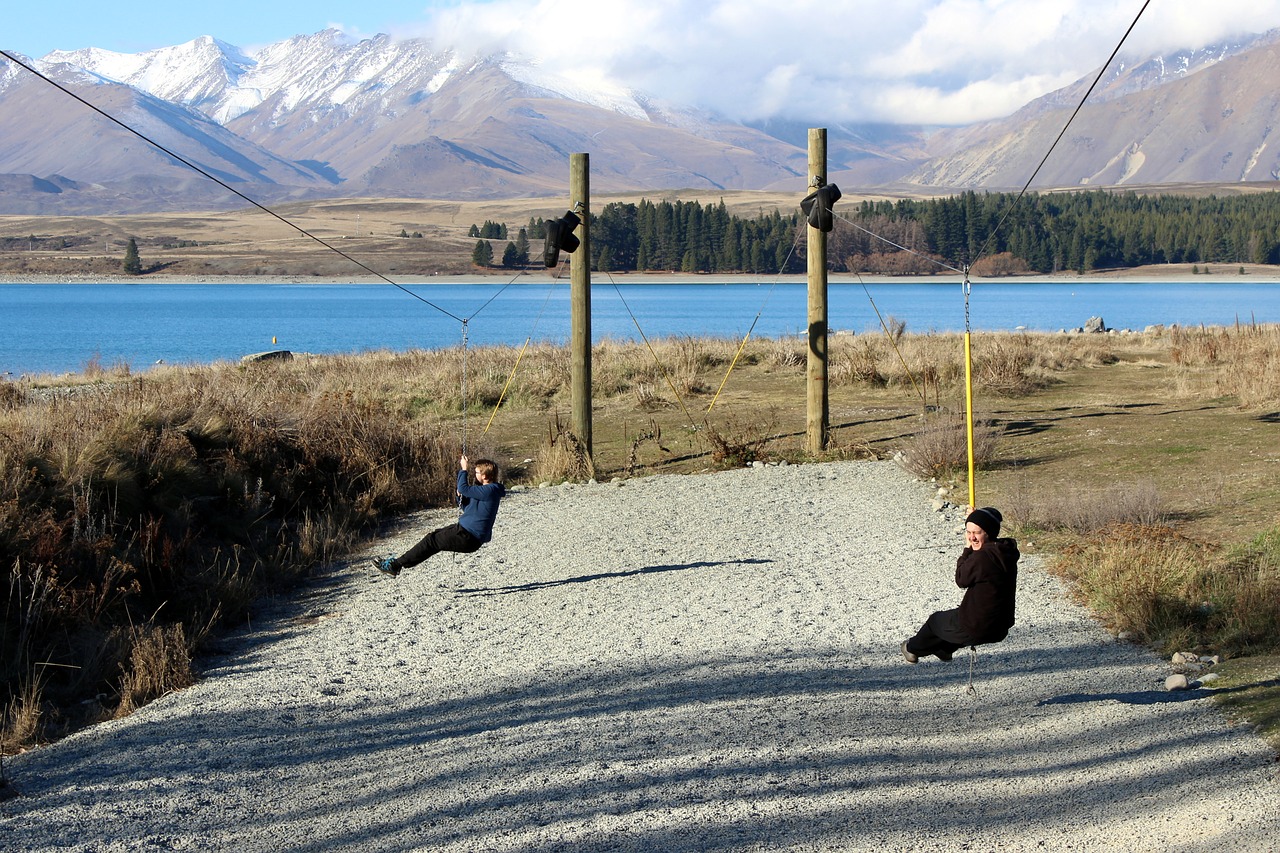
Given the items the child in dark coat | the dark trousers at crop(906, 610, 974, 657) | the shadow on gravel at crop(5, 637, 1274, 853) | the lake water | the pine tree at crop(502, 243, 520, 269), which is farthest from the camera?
the pine tree at crop(502, 243, 520, 269)

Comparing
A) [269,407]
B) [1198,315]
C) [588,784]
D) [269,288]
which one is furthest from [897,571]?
[269,288]

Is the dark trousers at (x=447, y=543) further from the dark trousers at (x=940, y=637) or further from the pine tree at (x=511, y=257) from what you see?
the pine tree at (x=511, y=257)

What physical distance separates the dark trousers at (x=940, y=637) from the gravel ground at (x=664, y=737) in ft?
0.82

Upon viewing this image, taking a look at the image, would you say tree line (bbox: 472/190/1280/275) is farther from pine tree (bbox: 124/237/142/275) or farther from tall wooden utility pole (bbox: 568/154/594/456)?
tall wooden utility pole (bbox: 568/154/594/456)

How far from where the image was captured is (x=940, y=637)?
6453 mm

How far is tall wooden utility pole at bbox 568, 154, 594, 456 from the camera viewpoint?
15.0 metres

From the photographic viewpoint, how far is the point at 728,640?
7883mm

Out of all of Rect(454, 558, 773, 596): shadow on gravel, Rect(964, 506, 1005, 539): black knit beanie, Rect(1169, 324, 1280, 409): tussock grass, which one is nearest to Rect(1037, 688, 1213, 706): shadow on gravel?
Rect(964, 506, 1005, 539): black knit beanie

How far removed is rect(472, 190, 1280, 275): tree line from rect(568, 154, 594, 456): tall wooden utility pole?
97.4m

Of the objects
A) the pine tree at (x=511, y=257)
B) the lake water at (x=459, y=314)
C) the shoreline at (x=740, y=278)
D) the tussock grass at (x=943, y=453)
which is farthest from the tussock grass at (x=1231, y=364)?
the shoreline at (x=740, y=278)

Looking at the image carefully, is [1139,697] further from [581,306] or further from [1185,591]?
[581,306]

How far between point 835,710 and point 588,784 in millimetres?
1518

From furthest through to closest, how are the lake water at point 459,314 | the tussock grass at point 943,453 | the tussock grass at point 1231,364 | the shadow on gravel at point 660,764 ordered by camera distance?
the lake water at point 459,314
the tussock grass at point 1231,364
the tussock grass at point 943,453
the shadow on gravel at point 660,764

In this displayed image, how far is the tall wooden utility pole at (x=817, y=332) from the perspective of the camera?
605 inches
